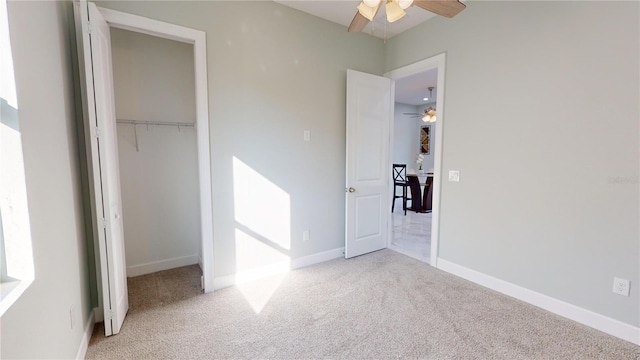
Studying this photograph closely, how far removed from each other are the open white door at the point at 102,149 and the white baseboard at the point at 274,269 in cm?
82

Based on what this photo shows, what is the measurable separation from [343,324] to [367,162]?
1.94 meters

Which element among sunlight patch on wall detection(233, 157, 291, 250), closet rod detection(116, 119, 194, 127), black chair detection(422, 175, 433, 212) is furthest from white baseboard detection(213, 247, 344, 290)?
black chair detection(422, 175, 433, 212)

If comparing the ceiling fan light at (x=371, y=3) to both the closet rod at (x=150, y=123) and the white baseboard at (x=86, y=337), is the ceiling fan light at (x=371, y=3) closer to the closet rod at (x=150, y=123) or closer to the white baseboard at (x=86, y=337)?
the closet rod at (x=150, y=123)

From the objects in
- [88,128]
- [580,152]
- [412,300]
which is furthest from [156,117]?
[580,152]

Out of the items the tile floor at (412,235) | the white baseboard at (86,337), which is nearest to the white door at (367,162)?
the tile floor at (412,235)

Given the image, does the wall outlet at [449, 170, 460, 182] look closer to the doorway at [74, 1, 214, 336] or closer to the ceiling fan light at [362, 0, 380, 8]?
the ceiling fan light at [362, 0, 380, 8]

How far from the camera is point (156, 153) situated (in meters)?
2.96

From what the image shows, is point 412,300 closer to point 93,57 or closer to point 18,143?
point 18,143

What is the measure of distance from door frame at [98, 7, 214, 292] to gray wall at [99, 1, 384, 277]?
54mm

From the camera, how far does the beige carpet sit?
1.78m

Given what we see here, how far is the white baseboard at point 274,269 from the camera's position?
8.70 ft

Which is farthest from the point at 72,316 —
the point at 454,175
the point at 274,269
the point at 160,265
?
the point at 454,175

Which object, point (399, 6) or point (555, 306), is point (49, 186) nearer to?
point (399, 6)

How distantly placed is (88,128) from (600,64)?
12.0ft
